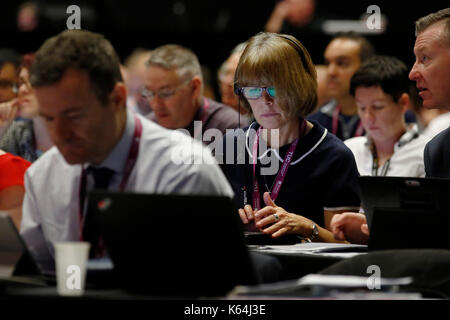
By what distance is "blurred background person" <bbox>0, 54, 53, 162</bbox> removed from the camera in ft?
13.5

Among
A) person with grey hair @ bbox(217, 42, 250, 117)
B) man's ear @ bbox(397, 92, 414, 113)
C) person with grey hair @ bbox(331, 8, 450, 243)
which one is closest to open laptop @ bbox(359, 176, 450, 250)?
person with grey hair @ bbox(331, 8, 450, 243)

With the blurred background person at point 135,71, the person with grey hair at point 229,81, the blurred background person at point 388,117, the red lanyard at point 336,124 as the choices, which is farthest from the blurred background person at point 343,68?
the blurred background person at point 135,71

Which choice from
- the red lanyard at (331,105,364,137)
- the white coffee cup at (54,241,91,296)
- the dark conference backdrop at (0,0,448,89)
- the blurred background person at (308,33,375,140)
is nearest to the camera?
the white coffee cup at (54,241,91,296)

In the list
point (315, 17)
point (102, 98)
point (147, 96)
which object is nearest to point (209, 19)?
point (315, 17)

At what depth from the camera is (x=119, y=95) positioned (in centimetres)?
211

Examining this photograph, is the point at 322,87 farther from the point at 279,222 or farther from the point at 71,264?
the point at 71,264

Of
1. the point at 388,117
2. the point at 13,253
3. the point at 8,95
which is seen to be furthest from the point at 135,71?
the point at 13,253

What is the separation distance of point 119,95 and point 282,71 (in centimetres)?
104

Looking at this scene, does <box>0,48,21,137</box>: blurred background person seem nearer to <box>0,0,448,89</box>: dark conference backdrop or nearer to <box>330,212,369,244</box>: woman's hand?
<box>0,0,448,89</box>: dark conference backdrop

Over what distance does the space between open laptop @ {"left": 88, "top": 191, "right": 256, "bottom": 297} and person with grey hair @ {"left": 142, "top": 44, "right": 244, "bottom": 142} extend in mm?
2529

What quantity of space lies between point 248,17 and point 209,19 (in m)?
0.40

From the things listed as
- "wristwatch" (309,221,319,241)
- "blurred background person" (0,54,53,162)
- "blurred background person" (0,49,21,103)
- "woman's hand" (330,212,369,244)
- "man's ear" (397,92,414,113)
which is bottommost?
"wristwatch" (309,221,319,241)

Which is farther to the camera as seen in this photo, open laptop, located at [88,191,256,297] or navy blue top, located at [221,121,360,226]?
navy blue top, located at [221,121,360,226]
